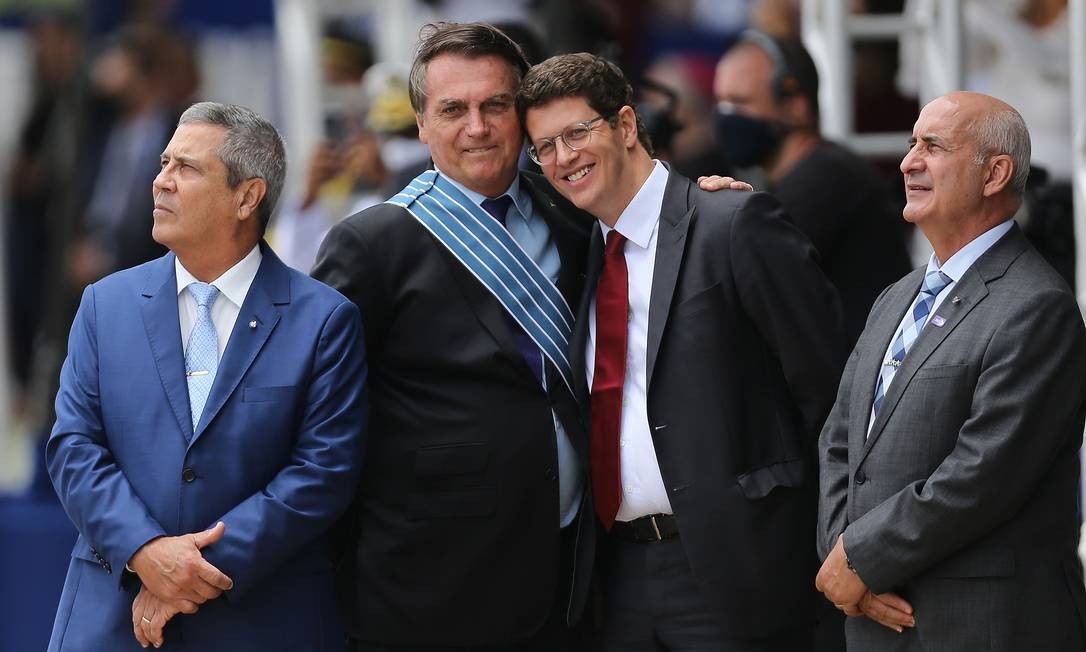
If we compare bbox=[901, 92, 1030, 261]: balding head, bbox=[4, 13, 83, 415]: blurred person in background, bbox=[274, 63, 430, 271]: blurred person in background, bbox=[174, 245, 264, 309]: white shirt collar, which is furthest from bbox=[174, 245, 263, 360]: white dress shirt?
bbox=[4, 13, 83, 415]: blurred person in background

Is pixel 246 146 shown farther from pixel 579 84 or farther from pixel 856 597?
pixel 856 597

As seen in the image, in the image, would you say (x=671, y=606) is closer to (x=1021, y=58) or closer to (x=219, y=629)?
(x=219, y=629)

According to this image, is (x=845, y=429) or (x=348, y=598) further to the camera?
(x=348, y=598)

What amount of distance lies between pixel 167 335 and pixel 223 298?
0.16m

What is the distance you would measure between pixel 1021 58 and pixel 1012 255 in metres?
3.10

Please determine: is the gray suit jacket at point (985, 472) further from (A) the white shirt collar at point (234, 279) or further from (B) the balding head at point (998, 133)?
(A) the white shirt collar at point (234, 279)

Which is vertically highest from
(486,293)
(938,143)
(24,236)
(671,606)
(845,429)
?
(938,143)

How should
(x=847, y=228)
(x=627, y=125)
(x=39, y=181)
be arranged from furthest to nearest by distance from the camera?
(x=39, y=181) < (x=847, y=228) < (x=627, y=125)

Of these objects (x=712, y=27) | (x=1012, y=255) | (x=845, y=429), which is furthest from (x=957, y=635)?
(x=712, y=27)

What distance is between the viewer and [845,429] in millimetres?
3773

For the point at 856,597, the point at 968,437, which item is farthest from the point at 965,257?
the point at 856,597

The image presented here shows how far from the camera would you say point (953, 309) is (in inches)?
139

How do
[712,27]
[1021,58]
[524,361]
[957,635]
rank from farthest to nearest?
[712,27], [1021,58], [524,361], [957,635]

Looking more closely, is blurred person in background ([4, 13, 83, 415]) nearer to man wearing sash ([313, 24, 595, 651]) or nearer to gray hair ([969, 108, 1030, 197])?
man wearing sash ([313, 24, 595, 651])
